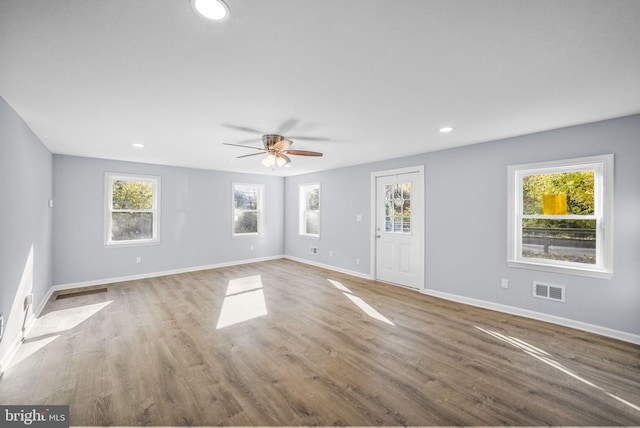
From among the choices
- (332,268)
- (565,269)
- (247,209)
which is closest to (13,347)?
(247,209)

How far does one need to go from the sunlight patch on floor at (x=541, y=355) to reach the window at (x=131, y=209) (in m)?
6.21

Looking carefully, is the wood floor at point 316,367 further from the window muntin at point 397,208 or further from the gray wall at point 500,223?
the window muntin at point 397,208

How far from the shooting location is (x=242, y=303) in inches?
161

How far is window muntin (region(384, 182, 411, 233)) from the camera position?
5004 mm

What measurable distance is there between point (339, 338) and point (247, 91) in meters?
2.69

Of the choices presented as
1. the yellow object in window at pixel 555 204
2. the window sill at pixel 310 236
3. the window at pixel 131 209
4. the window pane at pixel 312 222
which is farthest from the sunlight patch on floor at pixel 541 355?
the window at pixel 131 209

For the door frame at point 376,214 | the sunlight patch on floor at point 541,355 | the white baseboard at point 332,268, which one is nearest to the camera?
the sunlight patch on floor at point 541,355

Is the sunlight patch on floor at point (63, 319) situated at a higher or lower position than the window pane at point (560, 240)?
lower

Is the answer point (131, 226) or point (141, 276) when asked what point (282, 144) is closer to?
point (131, 226)

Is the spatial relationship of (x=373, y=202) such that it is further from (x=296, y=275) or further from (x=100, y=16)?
(x=100, y=16)

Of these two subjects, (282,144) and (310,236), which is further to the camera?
(310,236)

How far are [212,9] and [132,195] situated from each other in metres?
5.35

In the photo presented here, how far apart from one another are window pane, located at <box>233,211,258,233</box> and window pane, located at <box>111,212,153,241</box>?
1.92m

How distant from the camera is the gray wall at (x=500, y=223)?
2.92 metres
